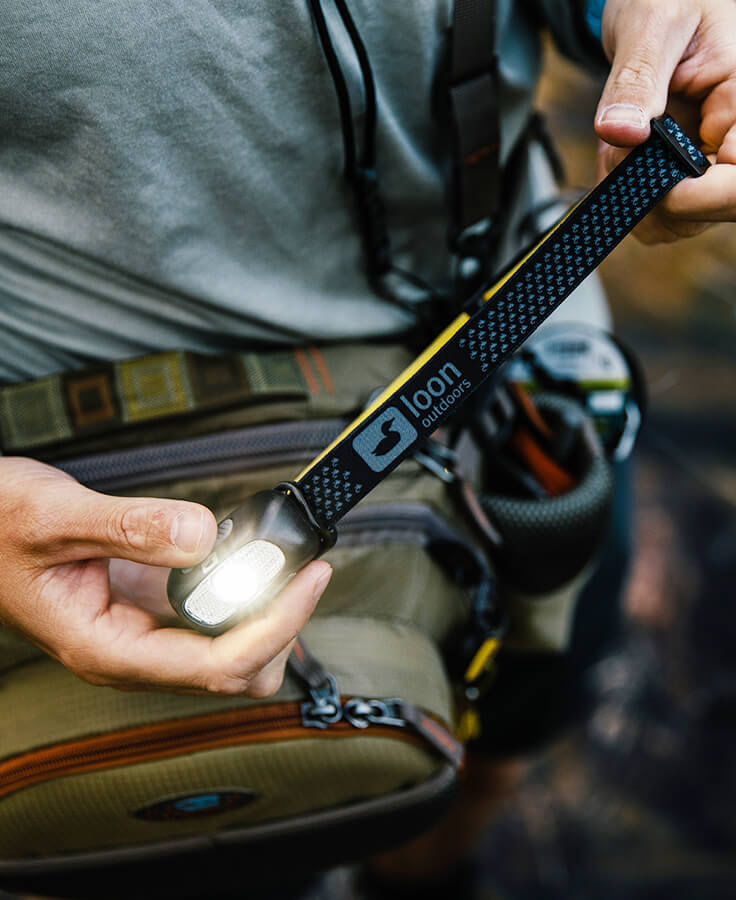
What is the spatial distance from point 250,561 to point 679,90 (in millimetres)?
427

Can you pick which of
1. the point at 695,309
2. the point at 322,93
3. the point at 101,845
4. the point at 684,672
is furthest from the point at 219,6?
the point at 695,309

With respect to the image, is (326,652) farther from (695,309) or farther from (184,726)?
(695,309)

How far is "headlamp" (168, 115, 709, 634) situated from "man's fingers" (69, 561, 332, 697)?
0.01 meters

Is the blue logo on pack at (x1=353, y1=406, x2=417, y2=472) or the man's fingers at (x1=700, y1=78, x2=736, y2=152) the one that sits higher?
the man's fingers at (x1=700, y1=78, x2=736, y2=152)

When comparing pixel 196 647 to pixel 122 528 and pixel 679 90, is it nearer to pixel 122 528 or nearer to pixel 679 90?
pixel 122 528

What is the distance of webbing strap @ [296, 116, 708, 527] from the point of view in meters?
0.42

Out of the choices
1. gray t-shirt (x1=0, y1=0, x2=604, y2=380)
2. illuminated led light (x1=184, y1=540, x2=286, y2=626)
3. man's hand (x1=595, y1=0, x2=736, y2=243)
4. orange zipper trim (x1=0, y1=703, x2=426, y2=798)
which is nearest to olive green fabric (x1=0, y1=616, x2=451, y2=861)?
orange zipper trim (x1=0, y1=703, x2=426, y2=798)

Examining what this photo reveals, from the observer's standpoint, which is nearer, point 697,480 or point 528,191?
point 528,191

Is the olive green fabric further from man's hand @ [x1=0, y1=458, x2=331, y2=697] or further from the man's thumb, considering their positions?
the man's thumb

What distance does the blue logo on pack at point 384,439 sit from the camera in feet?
1.38

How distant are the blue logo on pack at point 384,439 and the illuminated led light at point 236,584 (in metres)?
0.07

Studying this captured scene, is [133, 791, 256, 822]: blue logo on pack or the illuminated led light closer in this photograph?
the illuminated led light

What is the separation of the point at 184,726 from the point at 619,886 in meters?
0.88

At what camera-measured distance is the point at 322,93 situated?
0.53 meters
